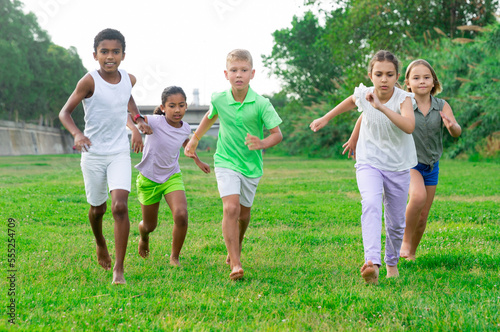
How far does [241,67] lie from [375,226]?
1.96 meters

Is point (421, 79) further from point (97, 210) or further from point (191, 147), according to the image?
point (97, 210)

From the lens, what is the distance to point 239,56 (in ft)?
17.3

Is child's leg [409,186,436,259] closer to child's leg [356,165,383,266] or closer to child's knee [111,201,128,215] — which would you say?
child's leg [356,165,383,266]

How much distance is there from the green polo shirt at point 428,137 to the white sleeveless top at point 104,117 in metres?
3.01

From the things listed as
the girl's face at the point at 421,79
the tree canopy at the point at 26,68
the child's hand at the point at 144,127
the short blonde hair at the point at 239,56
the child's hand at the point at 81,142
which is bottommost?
the child's hand at the point at 81,142

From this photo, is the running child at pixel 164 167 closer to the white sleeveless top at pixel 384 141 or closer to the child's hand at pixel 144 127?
the child's hand at pixel 144 127

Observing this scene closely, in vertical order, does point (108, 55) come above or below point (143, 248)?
above

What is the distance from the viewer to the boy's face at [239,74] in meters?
5.29

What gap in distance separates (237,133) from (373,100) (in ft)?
4.58

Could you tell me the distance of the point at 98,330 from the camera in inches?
136

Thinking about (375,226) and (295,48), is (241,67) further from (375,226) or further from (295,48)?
(295,48)

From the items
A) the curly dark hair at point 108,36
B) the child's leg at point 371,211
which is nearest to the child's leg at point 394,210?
the child's leg at point 371,211

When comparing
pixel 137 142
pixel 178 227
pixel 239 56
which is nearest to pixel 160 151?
pixel 137 142

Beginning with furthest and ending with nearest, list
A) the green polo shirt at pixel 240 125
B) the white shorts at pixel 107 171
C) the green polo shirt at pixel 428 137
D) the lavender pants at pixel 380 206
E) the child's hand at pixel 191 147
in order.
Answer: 1. the green polo shirt at pixel 428 137
2. the child's hand at pixel 191 147
3. the green polo shirt at pixel 240 125
4. the white shorts at pixel 107 171
5. the lavender pants at pixel 380 206
